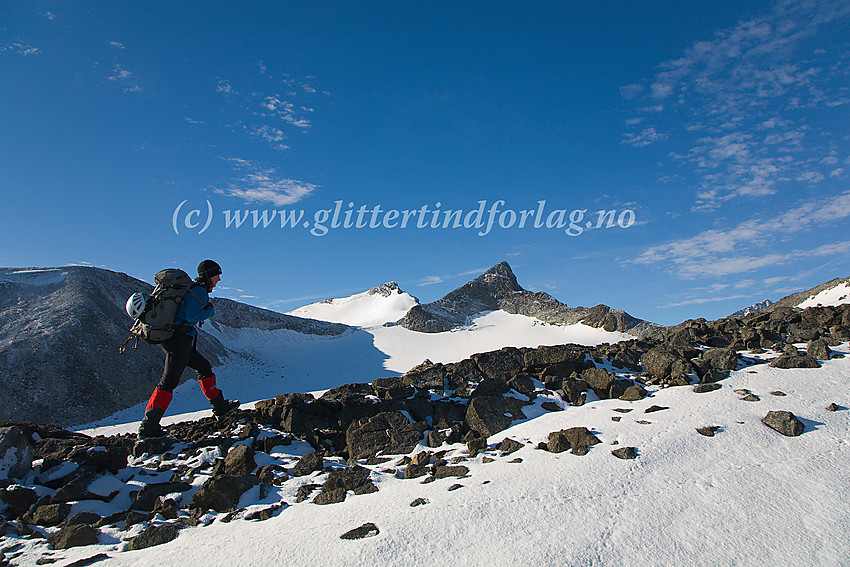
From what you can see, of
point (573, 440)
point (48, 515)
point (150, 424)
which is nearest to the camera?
point (48, 515)

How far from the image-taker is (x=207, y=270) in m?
7.04

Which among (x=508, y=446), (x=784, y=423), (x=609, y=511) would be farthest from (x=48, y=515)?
(x=784, y=423)

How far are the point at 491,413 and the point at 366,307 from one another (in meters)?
38.7

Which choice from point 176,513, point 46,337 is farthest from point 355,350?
point 176,513

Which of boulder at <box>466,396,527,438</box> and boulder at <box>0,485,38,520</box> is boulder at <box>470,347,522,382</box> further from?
boulder at <box>0,485,38,520</box>

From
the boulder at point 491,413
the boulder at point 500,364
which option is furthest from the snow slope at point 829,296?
the boulder at point 491,413

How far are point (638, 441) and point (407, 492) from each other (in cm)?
255

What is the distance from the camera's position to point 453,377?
782 cm

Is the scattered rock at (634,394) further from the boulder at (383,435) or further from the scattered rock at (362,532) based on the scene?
the scattered rock at (362,532)

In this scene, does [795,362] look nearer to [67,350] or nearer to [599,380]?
[599,380]

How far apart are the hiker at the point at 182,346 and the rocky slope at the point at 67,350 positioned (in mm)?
4909

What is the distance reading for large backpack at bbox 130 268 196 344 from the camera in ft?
21.0

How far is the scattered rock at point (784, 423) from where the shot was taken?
4.62 metres

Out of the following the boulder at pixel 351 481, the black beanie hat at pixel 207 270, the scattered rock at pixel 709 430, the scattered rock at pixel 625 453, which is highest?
the black beanie hat at pixel 207 270
